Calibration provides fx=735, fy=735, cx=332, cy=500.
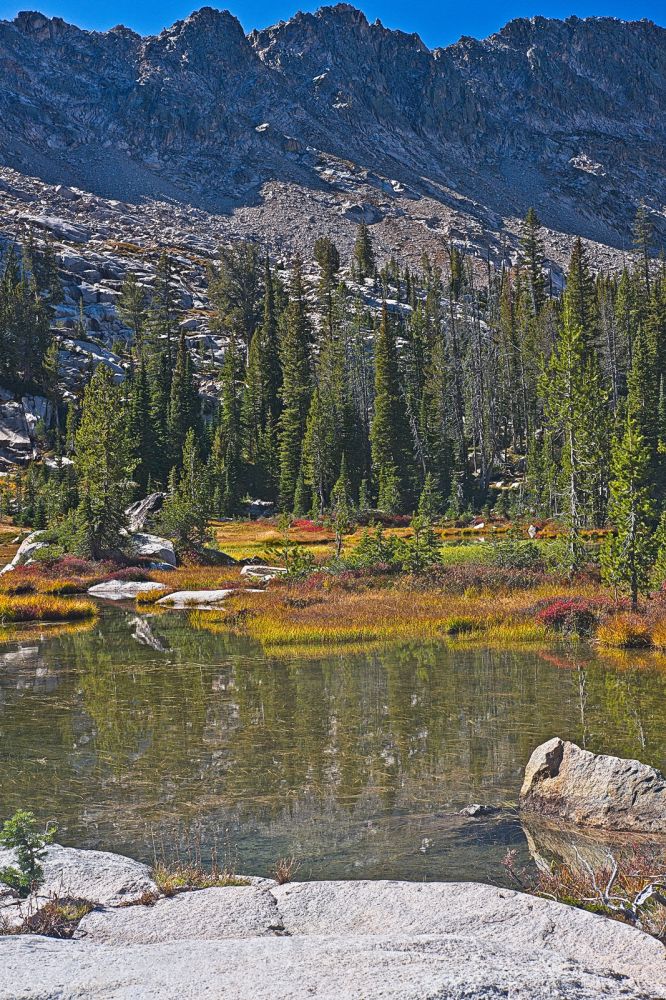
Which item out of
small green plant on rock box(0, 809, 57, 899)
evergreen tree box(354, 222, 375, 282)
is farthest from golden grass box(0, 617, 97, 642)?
evergreen tree box(354, 222, 375, 282)

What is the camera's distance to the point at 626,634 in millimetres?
22281

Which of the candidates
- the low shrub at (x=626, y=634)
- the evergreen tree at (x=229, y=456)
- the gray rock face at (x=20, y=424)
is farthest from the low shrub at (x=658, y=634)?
the gray rock face at (x=20, y=424)

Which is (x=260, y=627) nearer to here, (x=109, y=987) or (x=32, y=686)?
(x=32, y=686)

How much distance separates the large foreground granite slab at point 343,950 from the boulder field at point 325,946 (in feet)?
0.04

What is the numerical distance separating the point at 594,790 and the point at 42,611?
1062 inches

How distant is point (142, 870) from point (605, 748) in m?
8.02

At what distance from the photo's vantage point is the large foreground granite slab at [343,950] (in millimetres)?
4707

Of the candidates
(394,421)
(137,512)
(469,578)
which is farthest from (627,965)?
(394,421)

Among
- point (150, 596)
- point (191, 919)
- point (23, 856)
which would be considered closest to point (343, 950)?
point (191, 919)

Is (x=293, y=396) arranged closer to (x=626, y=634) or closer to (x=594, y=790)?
(x=626, y=634)

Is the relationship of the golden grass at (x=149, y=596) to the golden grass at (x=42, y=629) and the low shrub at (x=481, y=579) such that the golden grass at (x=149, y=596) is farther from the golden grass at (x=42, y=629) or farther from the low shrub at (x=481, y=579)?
the low shrub at (x=481, y=579)

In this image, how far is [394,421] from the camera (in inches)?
3150

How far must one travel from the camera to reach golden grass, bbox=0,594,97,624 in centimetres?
3095

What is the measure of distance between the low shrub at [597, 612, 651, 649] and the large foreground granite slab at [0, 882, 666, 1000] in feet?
54.9
